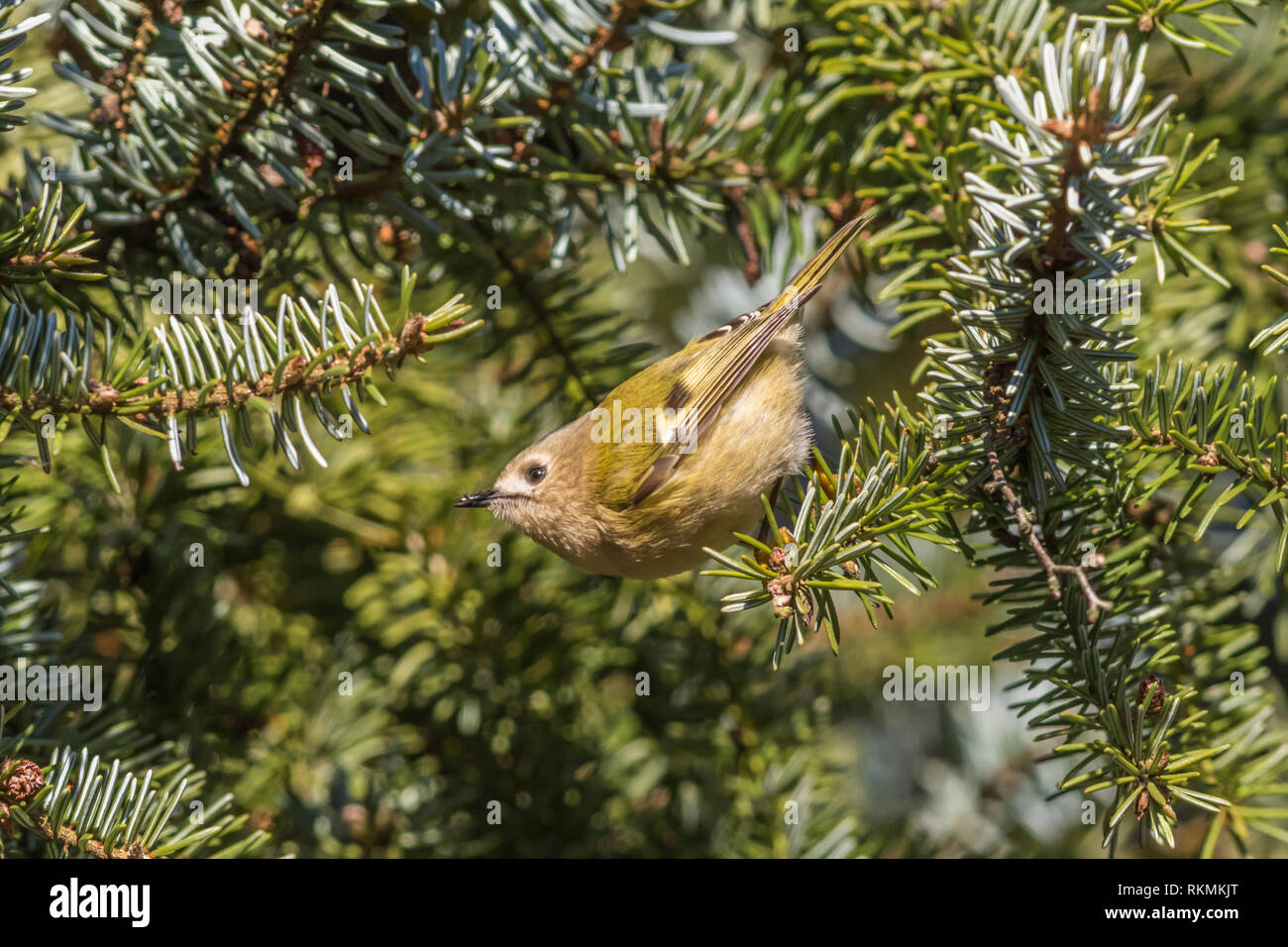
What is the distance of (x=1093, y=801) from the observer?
5.59 feet

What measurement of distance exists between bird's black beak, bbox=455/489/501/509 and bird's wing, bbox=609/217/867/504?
0.27 metres

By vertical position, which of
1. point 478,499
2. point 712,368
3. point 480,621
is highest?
point 712,368

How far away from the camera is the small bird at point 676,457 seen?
1.83 m

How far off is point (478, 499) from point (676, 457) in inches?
15.8

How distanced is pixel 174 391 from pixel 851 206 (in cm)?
110

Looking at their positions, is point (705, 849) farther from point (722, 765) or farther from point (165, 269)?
point (165, 269)

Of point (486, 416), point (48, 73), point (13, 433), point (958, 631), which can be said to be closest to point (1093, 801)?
point (958, 631)

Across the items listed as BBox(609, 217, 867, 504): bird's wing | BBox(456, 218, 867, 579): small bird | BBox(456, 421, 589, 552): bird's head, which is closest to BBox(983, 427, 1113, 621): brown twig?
BBox(456, 218, 867, 579): small bird

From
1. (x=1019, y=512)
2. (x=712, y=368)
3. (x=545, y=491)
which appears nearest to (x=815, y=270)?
(x=712, y=368)

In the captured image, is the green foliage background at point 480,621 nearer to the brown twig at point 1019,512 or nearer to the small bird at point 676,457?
the small bird at point 676,457

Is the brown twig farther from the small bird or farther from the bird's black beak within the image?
the bird's black beak

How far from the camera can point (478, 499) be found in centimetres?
183

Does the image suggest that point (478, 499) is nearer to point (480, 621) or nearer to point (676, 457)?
point (480, 621)

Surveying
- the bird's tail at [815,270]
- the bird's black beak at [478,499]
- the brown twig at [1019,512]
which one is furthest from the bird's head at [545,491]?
the brown twig at [1019,512]
